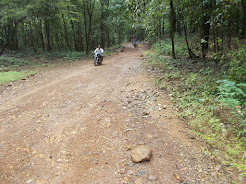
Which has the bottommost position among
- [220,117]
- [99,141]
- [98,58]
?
[99,141]

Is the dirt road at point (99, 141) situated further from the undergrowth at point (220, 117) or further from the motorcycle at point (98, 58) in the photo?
the motorcycle at point (98, 58)

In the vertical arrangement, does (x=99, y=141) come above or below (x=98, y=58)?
below

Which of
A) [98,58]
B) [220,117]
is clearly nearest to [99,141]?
[220,117]

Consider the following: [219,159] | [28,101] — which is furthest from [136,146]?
[28,101]

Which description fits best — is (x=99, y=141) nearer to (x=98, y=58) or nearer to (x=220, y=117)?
(x=220, y=117)

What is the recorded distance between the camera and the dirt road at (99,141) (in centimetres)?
236

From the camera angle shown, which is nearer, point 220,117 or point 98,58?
point 220,117

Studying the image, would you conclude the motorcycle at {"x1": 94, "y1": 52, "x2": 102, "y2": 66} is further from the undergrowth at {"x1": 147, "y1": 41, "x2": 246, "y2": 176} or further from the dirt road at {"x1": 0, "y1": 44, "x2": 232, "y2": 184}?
the undergrowth at {"x1": 147, "y1": 41, "x2": 246, "y2": 176}

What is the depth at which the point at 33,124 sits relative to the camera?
12.8 ft

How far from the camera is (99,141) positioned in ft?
10.4

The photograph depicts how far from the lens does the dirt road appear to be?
93.0 inches

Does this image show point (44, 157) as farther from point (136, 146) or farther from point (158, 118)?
point (158, 118)

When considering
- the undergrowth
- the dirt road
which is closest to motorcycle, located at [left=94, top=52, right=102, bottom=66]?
the dirt road

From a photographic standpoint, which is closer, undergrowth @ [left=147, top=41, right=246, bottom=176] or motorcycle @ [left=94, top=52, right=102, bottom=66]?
undergrowth @ [left=147, top=41, right=246, bottom=176]
